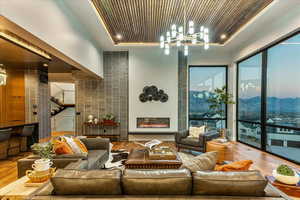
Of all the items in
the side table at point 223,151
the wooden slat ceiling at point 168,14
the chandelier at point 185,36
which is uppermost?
the wooden slat ceiling at point 168,14

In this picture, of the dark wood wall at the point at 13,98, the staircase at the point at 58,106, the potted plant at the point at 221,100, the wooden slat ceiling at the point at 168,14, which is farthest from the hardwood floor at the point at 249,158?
the staircase at the point at 58,106

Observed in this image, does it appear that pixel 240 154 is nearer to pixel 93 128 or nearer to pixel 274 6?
pixel 274 6

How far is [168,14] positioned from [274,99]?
360cm

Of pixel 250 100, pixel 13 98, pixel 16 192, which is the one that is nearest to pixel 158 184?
pixel 16 192

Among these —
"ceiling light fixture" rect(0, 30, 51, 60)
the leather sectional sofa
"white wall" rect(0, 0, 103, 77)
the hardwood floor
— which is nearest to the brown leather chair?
the hardwood floor

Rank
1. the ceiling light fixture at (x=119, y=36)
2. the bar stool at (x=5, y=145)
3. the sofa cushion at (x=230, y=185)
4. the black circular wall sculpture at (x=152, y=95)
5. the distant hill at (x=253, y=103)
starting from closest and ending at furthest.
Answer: the sofa cushion at (x=230, y=185)
the bar stool at (x=5, y=145)
the distant hill at (x=253, y=103)
the ceiling light fixture at (x=119, y=36)
the black circular wall sculpture at (x=152, y=95)

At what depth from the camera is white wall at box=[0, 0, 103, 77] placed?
6.12ft

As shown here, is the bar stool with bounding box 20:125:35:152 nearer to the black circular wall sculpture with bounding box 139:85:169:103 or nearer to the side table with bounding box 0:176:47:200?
the side table with bounding box 0:176:47:200

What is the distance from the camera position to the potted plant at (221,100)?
5.49 metres

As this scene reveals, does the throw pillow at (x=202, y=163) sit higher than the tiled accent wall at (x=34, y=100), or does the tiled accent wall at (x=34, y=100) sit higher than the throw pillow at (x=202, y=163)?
the tiled accent wall at (x=34, y=100)

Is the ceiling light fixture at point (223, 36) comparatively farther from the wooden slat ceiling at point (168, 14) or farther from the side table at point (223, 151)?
the side table at point (223, 151)

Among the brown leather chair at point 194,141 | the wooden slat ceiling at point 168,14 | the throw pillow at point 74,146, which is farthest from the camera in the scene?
the brown leather chair at point 194,141

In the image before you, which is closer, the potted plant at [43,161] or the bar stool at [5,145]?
the potted plant at [43,161]

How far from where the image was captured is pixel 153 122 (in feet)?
20.0
